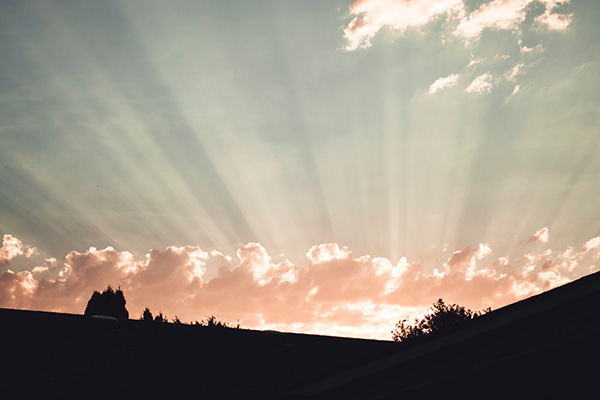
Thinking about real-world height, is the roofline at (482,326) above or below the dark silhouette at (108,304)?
below

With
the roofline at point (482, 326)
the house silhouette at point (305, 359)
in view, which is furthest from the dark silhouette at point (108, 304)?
the roofline at point (482, 326)

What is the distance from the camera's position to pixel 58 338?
15133mm

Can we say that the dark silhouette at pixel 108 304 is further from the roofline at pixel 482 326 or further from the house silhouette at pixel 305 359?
the roofline at pixel 482 326

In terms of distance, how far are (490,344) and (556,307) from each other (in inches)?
44.6

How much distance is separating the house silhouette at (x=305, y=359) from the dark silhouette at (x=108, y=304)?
50703mm

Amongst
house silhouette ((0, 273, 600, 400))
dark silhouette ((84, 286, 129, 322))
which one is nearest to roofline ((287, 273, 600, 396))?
house silhouette ((0, 273, 600, 400))

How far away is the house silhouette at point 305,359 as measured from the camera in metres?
6.21

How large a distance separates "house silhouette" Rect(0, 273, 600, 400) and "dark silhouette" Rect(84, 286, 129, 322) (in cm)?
5070

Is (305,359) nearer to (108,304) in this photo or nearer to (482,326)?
(482,326)

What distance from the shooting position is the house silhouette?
621 cm

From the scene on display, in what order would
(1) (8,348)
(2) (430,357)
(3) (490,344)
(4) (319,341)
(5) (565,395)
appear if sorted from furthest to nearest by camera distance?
(4) (319,341) < (1) (8,348) < (2) (430,357) < (3) (490,344) < (5) (565,395)

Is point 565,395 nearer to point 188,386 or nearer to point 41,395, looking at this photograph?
point 188,386

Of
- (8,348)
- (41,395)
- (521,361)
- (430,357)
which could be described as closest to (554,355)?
(521,361)

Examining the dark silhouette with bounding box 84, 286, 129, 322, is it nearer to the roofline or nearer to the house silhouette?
the house silhouette
